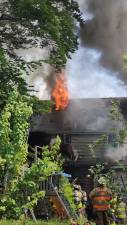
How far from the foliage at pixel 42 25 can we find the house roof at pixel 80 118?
28.0ft

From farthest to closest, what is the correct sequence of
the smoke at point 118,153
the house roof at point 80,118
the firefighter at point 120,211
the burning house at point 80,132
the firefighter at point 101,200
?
the house roof at point 80,118 → the burning house at point 80,132 → the smoke at point 118,153 → the firefighter at point 120,211 → the firefighter at point 101,200

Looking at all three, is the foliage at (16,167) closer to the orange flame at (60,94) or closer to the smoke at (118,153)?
the smoke at (118,153)

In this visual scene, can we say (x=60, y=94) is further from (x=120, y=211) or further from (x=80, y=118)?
(x=120, y=211)

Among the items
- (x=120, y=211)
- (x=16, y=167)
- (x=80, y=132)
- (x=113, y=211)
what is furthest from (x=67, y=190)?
(x=80, y=132)

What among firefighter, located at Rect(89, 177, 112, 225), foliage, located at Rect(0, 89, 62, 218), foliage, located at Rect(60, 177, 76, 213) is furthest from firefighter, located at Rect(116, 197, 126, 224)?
foliage, located at Rect(0, 89, 62, 218)

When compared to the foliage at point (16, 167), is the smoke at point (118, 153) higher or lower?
higher

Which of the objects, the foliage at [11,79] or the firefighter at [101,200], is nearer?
the firefighter at [101,200]

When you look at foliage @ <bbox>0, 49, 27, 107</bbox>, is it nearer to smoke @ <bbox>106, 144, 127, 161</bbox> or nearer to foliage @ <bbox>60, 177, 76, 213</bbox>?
foliage @ <bbox>60, 177, 76, 213</bbox>

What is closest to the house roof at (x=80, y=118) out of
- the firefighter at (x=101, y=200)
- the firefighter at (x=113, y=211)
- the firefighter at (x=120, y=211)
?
the firefighter at (x=120, y=211)

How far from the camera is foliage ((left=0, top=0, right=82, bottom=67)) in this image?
80.9 ft

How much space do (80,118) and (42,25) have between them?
41.3 ft

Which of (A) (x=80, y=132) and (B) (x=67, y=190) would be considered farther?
(A) (x=80, y=132)

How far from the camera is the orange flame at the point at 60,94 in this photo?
1537 inches

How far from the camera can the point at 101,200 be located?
54.9ft
